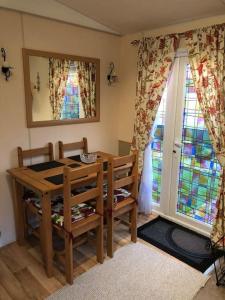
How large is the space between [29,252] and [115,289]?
3.15 feet

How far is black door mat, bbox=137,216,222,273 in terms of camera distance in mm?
2373

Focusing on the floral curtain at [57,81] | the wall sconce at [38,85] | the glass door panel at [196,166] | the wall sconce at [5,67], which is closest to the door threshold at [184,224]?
the glass door panel at [196,166]

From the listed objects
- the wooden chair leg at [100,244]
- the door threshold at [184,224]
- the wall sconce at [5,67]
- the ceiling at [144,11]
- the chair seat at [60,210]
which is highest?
the ceiling at [144,11]

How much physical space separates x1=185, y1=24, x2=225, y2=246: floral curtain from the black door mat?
19 cm

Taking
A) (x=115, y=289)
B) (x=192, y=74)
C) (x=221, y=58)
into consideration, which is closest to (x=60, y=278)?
(x=115, y=289)

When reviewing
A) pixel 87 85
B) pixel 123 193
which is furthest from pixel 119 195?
pixel 87 85

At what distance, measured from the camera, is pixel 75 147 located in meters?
2.97

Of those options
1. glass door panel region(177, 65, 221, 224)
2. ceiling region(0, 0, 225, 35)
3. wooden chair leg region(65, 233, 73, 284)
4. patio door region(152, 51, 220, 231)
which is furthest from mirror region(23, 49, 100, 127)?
wooden chair leg region(65, 233, 73, 284)

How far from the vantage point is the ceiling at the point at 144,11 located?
2219 mm

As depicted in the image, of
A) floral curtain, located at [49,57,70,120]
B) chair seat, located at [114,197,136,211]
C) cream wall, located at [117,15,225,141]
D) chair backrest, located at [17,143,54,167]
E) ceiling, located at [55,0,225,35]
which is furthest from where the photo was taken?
cream wall, located at [117,15,225,141]

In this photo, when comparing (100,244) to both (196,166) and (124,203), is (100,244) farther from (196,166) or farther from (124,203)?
(196,166)

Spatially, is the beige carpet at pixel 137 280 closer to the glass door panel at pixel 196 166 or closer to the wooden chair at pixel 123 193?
the wooden chair at pixel 123 193

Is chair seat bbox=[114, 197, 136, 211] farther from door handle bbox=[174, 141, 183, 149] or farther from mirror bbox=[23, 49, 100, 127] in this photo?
mirror bbox=[23, 49, 100, 127]

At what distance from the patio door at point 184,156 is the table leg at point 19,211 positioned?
167 cm
